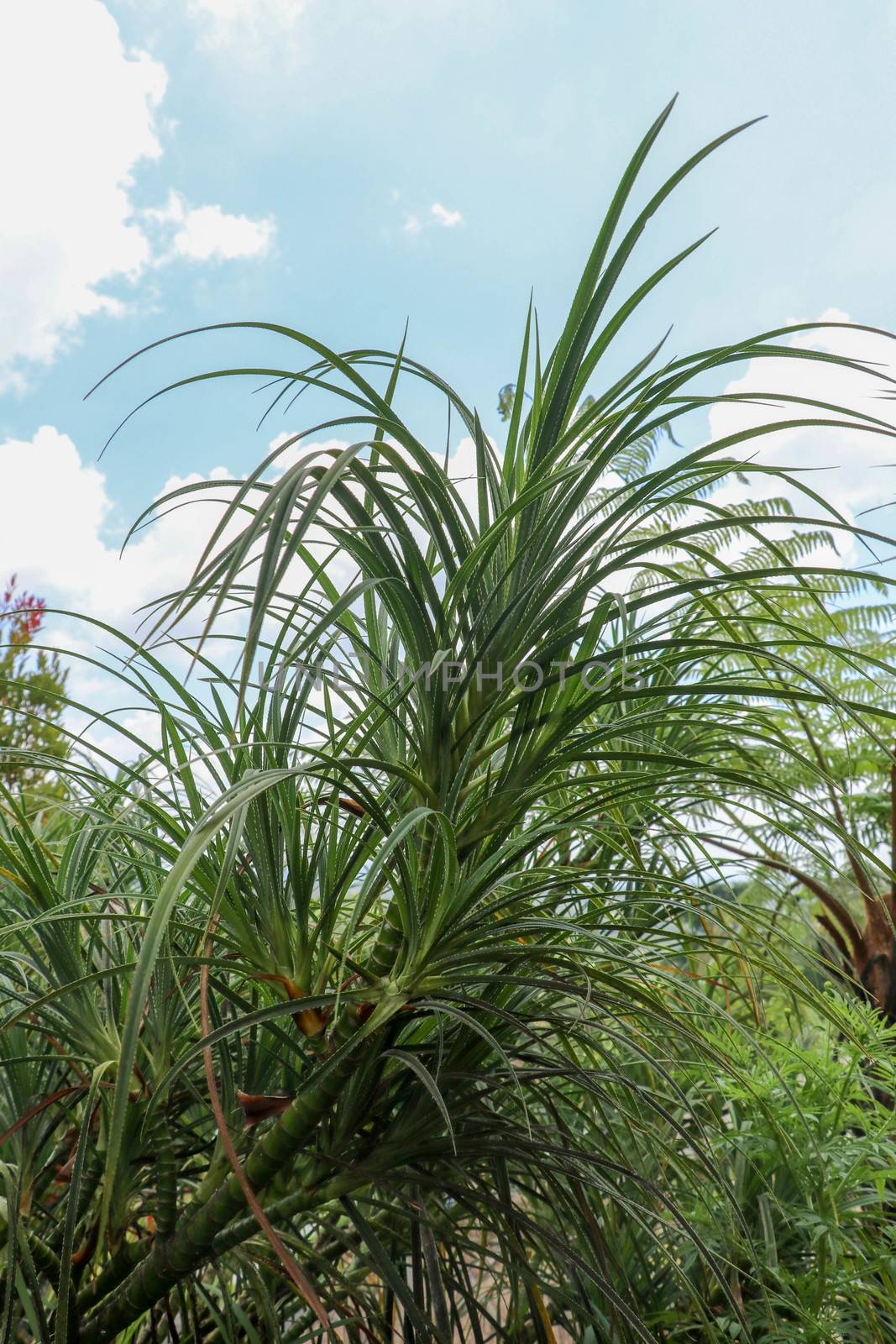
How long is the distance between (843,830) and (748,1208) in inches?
26.9

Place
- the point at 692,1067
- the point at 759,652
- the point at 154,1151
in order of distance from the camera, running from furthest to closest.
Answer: the point at 692,1067
the point at 154,1151
the point at 759,652

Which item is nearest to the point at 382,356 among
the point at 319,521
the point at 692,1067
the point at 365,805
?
the point at 319,521

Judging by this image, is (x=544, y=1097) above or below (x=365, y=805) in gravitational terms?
below

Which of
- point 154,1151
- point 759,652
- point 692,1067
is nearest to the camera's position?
point 759,652

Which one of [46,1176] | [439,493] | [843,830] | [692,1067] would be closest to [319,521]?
[439,493]

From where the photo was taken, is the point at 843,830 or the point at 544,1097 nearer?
the point at 843,830

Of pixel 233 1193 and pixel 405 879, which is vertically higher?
pixel 405 879

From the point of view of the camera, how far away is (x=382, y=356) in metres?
0.67

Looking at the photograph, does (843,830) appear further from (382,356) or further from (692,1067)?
(692,1067)

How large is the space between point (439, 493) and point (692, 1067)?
700mm

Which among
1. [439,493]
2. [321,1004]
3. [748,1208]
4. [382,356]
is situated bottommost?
[748,1208]

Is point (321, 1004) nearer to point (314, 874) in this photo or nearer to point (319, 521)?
point (314, 874)

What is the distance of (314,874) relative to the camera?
1.83 feet

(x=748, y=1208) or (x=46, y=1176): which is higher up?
(x=46, y=1176)
